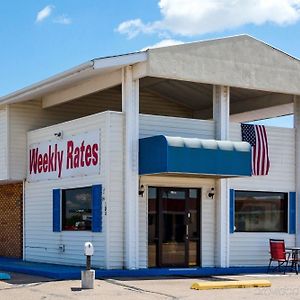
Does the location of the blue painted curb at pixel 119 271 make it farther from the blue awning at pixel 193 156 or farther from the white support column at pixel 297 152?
the blue awning at pixel 193 156

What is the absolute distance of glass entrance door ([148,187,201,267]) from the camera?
17.5 meters

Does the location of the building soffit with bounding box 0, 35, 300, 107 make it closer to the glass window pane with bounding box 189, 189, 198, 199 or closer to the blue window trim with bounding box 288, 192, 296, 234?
the glass window pane with bounding box 189, 189, 198, 199

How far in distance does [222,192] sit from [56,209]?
464 centimetres

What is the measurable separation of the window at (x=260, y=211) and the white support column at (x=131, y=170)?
3.25 m

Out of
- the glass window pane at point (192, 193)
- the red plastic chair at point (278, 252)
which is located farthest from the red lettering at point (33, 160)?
the red plastic chair at point (278, 252)

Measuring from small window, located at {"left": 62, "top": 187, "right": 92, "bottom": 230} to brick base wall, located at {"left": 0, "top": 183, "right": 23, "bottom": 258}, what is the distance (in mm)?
3294

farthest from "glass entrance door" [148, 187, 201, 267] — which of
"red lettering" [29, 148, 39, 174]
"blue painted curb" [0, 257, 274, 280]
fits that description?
"red lettering" [29, 148, 39, 174]

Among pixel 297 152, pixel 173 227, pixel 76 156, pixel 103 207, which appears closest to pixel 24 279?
pixel 103 207

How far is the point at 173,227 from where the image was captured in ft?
58.4

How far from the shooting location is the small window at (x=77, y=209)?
1780 cm

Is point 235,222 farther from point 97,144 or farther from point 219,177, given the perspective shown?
point 97,144

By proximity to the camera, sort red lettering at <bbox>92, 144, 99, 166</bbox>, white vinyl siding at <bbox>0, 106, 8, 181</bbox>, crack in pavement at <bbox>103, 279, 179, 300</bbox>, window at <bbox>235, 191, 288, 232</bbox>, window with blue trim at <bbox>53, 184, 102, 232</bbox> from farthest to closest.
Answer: white vinyl siding at <bbox>0, 106, 8, 181</bbox> < window at <bbox>235, 191, 288, 232</bbox> < red lettering at <bbox>92, 144, 99, 166</bbox> < window with blue trim at <bbox>53, 184, 102, 232</bbox> < crack in pavement at <bbox>103, 279, 179, 300</bbox>

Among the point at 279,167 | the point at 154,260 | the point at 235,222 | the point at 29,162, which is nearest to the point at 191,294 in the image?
the point at 154,260

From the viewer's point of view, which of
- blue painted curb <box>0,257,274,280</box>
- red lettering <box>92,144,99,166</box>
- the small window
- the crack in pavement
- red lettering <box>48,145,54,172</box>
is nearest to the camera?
the crack in pavement
